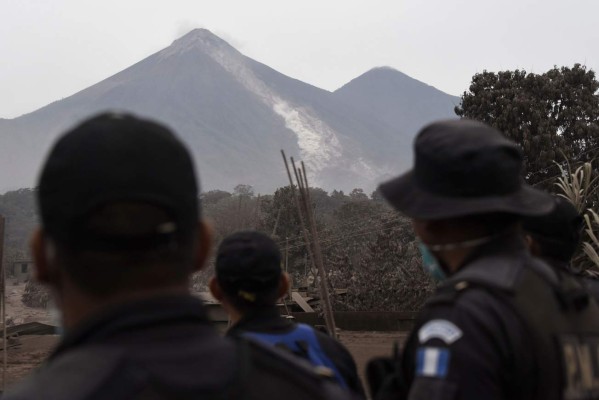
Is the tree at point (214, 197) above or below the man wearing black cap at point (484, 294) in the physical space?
above

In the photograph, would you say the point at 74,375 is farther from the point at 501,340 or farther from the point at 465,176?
the point at 465,176

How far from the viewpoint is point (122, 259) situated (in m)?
1.25

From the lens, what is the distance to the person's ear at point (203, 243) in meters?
1.43

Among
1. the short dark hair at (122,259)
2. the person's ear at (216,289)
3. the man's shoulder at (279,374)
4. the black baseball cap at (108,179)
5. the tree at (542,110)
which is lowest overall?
the man's shoulder at (279,374)

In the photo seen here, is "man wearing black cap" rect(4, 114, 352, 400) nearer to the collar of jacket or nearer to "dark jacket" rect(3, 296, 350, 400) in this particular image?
"dark jacket" rect(3, 296, 350, 400)

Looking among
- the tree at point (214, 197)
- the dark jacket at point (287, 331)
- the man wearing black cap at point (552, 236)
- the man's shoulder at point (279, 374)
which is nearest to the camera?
the man's shoulder at point (279, 374)

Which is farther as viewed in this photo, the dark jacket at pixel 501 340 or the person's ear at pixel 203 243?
the dark jacket at pixel 501 340

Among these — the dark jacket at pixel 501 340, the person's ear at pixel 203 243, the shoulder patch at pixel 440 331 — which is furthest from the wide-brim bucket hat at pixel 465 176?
the person's ear at pixel 203 243

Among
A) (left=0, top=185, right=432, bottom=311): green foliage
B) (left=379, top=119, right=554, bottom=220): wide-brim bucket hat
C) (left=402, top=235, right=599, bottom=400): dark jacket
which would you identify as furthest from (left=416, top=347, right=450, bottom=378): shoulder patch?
(left=0, top=185, right=432, bottom=311): green foliage

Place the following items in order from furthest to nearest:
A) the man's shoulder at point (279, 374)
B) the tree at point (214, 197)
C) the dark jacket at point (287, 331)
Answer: the tree at point (214, 197) < the dark jacket at point (287, 331) < the man's shoulder at point (279, 374)

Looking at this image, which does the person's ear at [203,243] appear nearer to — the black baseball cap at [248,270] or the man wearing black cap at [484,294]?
the man wearing black cap at [484,294]

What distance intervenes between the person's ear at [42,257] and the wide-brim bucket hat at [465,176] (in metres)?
0.99

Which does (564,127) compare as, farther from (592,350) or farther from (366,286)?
(592,350)

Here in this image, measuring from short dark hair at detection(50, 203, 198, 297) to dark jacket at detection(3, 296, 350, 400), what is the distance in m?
0.05
